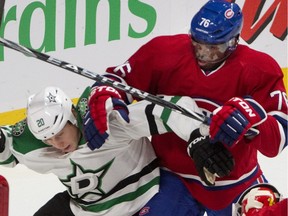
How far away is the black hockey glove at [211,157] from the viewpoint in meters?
3.14

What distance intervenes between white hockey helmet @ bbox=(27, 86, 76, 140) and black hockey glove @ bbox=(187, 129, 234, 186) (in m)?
0.43

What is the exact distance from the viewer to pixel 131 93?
3.28 metres

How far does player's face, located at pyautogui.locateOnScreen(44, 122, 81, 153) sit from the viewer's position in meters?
3.37

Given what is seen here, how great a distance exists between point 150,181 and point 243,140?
1.29 feet

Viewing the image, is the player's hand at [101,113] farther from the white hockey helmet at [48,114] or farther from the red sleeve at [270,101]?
the red sleeve at [270,101]

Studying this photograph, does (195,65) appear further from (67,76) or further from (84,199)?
(67,76)

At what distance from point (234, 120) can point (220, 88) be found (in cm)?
31

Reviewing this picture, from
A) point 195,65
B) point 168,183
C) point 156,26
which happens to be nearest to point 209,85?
point 195,65

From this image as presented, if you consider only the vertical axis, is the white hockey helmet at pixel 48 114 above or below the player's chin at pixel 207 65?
below

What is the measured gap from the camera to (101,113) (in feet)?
10.5

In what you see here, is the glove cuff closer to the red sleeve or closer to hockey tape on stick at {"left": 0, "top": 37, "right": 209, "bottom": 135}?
hockey tape on stick at {"left": 0, "top": 37, "right": 209, "bottom": 135}

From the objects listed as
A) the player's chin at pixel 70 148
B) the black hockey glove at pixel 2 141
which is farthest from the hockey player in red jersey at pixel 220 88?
the black hockey glove at pixel 2 141

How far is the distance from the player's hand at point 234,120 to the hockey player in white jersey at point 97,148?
0.09m

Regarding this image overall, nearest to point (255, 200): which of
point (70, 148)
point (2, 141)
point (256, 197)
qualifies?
point (256, 197)
